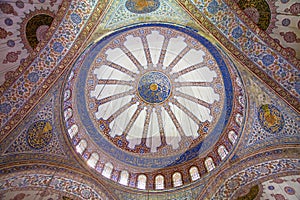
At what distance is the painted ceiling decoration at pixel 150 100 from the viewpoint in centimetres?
732

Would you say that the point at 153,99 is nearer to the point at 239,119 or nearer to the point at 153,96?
the point at 153,96

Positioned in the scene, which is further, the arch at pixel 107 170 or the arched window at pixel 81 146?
the arch at pixel 107 170

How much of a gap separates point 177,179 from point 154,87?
3.96m

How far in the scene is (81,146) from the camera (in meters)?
9.90

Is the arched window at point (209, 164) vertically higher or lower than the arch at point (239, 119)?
lower

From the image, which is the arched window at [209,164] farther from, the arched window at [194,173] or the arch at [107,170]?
the arch at [107,170]

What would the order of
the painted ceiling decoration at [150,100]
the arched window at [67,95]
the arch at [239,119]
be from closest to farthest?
the painted ceiling decoration at [150,100], the arch at [239,119], the arched window at [67,95]

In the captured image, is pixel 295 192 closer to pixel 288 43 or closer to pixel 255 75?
pixel 255 75

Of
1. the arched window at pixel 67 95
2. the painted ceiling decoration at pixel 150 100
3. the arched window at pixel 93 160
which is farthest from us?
the arched window at pixel 93 160

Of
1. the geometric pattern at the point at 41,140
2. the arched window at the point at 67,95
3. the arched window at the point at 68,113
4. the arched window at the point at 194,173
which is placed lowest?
the geometric pattern at the point at 41,140

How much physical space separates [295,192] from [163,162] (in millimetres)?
4586

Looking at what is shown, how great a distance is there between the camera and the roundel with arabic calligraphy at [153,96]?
10312 mm

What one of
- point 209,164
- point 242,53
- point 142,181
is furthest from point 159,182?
point 242,53

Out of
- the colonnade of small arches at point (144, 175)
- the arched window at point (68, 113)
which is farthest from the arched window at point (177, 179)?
the arched window at point (68, 113)
